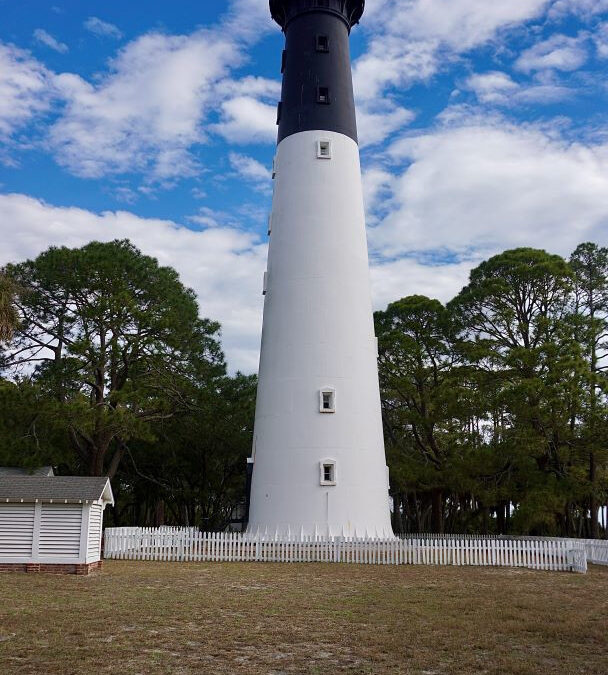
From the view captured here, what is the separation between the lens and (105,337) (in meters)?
26.3

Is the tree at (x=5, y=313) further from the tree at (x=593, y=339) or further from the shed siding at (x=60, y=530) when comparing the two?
the tree at (x=593, y=339)

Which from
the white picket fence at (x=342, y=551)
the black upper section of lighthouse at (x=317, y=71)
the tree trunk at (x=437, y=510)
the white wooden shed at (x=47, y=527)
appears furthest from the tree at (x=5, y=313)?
the tree trunk at (x=437, y=510)

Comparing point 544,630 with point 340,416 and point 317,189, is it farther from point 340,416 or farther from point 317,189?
point 317,189

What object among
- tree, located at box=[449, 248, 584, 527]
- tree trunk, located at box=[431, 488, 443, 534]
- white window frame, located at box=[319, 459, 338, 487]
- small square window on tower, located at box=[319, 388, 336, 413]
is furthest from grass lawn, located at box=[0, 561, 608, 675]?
tree trunk, located at box=[431, 488, 443, 534]

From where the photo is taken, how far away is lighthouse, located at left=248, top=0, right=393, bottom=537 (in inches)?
835

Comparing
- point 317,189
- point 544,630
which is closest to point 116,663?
point 544,630

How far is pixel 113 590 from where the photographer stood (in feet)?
42.9

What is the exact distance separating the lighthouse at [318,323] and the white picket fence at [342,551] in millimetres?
887

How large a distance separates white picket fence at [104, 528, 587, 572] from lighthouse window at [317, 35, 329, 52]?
51.8 ft

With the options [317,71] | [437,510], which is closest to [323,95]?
[317,71]

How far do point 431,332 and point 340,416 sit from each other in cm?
1066

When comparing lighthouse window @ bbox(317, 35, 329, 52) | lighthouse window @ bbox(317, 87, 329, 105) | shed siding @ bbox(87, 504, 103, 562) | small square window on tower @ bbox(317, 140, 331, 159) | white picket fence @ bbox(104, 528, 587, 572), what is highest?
lighthouse window @ bbox(317, 35, 329, 52)

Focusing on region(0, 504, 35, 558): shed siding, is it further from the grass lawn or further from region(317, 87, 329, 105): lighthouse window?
region(317, 87, 329, 105): lighthouse window

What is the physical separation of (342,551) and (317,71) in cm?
1522
